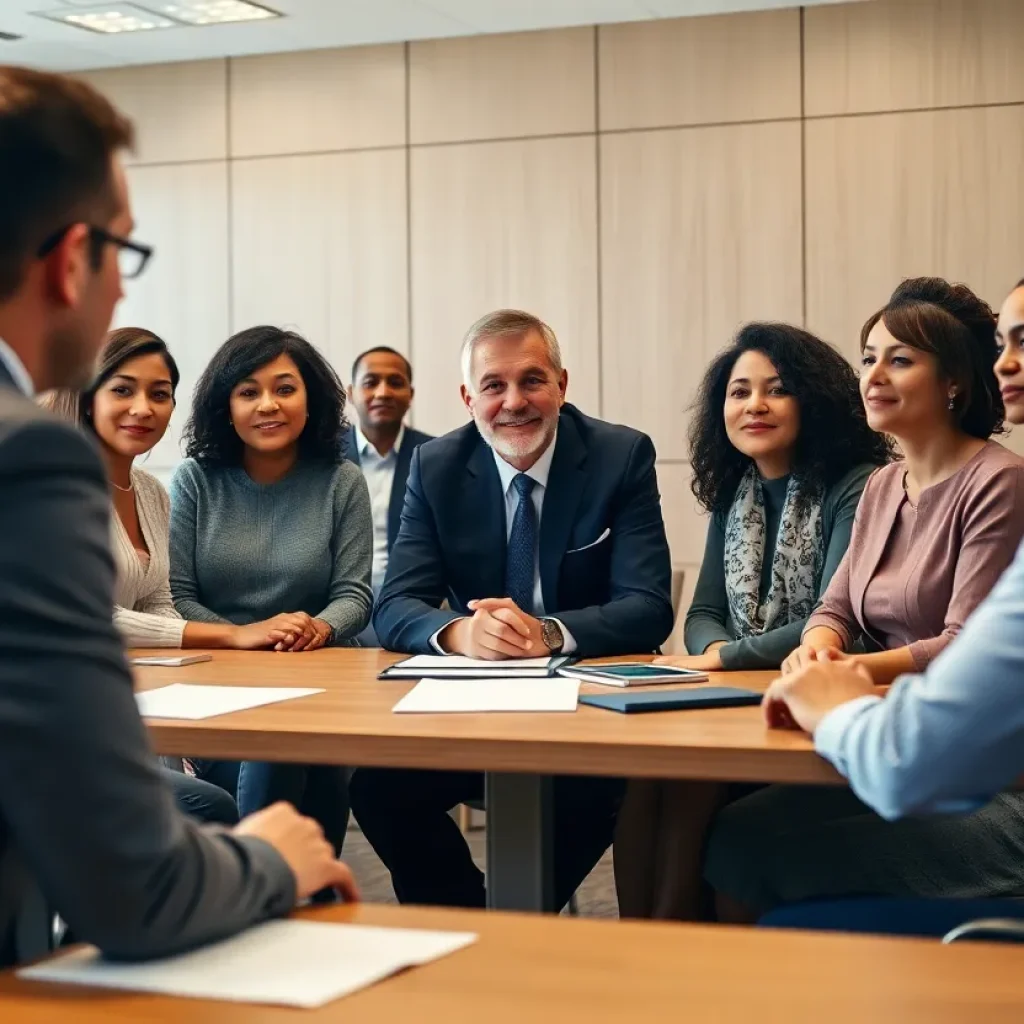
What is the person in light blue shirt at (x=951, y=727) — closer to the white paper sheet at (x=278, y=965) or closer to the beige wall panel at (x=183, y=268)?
the white paper sheet at (x=278, y=965)

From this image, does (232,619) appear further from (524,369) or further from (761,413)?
(761,413)

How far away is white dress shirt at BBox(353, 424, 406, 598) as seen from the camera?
5.39 metres

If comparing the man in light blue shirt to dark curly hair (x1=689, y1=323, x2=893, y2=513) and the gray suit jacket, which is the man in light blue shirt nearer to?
the gray suit jacket

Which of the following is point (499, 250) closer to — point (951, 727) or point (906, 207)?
A: point (906, 207)

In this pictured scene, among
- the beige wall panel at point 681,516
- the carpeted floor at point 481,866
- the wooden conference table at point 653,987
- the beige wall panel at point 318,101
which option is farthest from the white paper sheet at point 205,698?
the beige wall panel at point 318,101

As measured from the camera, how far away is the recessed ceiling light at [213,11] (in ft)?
20.7

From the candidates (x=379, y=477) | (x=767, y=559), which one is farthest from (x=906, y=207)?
(x=767, y=559)

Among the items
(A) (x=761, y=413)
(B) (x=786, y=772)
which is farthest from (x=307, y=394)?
(B) (x=786, y=772)

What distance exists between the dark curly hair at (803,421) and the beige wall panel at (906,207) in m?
3.05

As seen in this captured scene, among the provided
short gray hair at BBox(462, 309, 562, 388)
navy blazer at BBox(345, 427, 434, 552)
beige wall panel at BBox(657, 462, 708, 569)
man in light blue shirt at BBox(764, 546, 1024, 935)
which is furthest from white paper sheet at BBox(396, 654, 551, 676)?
beige wall panel at BBox(657, 462, 708, 569)

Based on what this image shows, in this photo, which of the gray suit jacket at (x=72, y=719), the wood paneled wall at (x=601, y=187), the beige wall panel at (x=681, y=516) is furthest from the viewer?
the beige wall panel at (x=681, y=516)

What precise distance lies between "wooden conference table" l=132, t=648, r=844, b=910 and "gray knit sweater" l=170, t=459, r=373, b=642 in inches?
50.3

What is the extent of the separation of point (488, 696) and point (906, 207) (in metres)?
4.68

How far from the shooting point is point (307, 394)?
3.72m
